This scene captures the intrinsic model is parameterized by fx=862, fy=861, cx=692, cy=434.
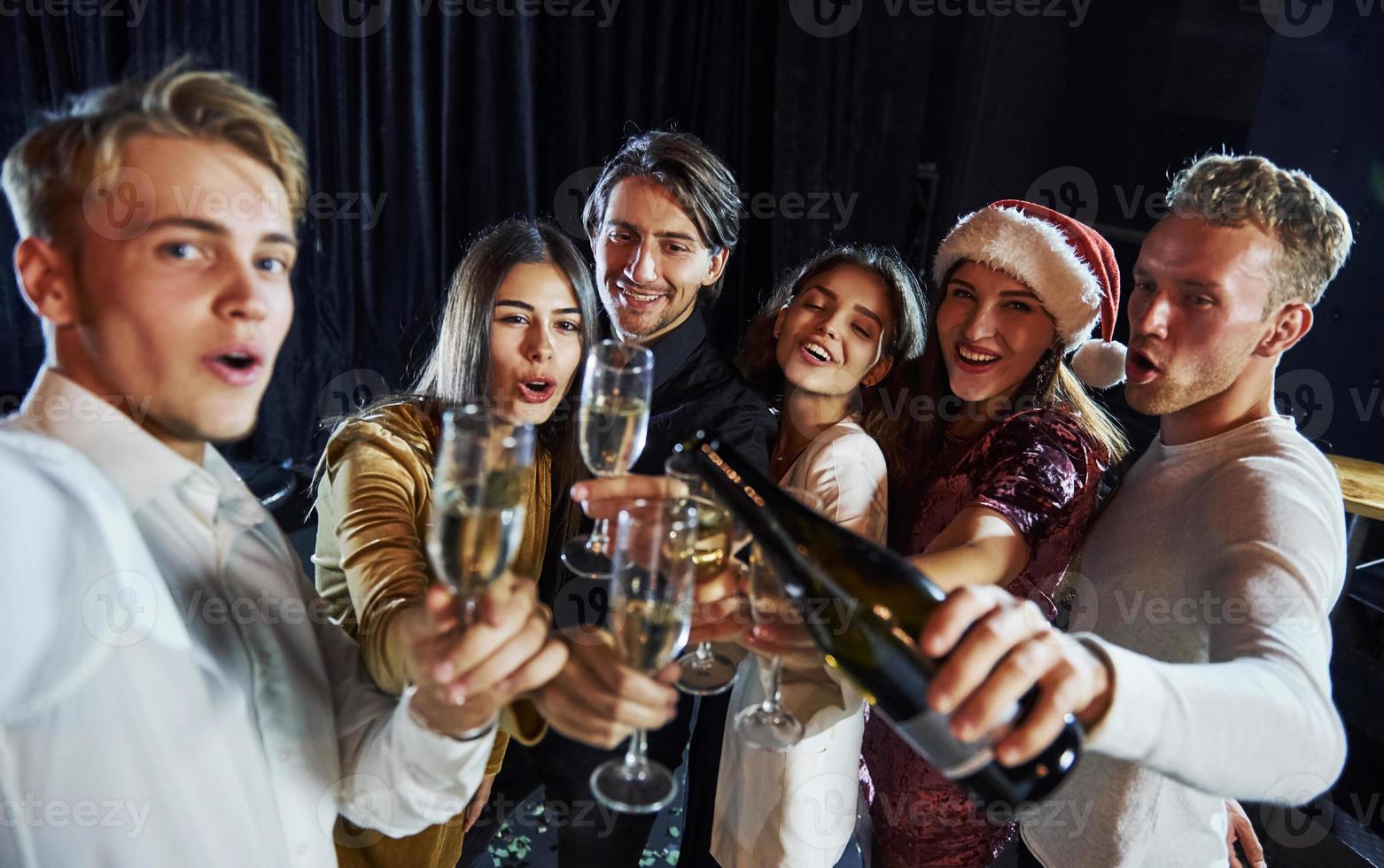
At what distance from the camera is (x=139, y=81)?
843mm

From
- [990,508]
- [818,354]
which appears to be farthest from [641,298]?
[990,508]

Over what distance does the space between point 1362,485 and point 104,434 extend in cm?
Result: 368

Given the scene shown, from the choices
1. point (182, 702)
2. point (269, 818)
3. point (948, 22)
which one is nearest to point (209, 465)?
point (182, 702)

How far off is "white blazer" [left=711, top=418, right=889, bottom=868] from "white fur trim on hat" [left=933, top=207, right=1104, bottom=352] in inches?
18.8

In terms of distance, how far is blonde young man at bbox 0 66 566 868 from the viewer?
0.79 m

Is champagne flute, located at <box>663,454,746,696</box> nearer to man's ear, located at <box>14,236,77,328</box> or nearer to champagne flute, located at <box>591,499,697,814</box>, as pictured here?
champagne flute, located at <box>591,499,697,814</box>

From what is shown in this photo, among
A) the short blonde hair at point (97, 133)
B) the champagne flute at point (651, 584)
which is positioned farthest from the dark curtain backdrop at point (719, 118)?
the champagne flute at point (651, 584)

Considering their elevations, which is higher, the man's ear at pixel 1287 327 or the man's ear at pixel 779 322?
the man's ear at pixel 1287 327

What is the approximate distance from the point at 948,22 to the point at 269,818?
4.56 m

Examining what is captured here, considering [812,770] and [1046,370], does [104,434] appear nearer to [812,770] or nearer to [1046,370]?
[812,770]

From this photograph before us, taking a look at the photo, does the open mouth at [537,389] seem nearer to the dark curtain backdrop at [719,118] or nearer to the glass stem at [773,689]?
the glass stem at [773,689]

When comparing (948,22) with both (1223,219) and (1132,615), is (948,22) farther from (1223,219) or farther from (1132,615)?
(1132,615)

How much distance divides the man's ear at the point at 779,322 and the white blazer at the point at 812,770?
1.33ft

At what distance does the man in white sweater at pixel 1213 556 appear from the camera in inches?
36.5
